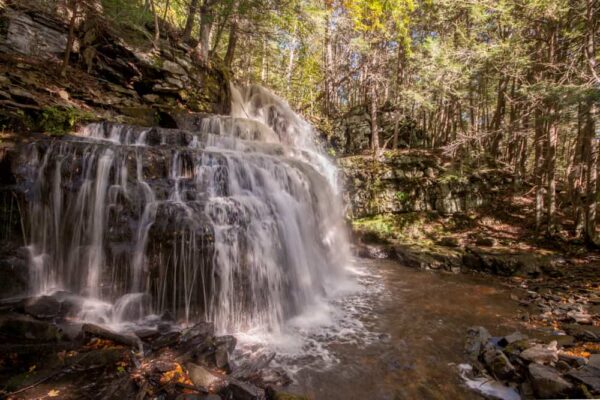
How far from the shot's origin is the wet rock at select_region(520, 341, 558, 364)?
3895mm

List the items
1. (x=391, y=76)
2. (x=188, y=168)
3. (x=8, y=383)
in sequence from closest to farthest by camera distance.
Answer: (x=8, y=383), (x=188, y=168), (x=391, y=76)

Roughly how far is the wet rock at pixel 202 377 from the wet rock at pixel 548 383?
3.78 metres

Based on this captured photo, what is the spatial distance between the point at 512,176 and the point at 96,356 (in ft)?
53.8

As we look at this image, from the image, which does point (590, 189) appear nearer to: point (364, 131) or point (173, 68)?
point (364, 131)

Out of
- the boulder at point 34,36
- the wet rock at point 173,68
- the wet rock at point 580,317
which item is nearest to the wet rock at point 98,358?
the wet rock at point 580,317

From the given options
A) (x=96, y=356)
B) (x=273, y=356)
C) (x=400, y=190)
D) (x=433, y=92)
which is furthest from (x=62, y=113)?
(x=433, y=92)

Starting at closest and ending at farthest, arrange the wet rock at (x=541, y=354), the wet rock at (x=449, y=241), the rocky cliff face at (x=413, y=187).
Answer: the wet rock at (x=541, y=354) < the wet rock at (x=449, y=241) < the rocky cliff face at (x=413, y=187)

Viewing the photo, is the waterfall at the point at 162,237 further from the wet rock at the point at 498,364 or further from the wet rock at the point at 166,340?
the wet rock at the point at 498,364

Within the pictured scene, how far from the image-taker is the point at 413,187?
1366 centimetres

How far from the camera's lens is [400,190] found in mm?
13734

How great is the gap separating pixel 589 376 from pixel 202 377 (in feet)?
14.8

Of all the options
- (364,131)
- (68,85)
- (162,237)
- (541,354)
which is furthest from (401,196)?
(68,85)

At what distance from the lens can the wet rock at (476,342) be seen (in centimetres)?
465

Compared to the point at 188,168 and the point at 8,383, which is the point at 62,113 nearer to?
the point at 188,168
